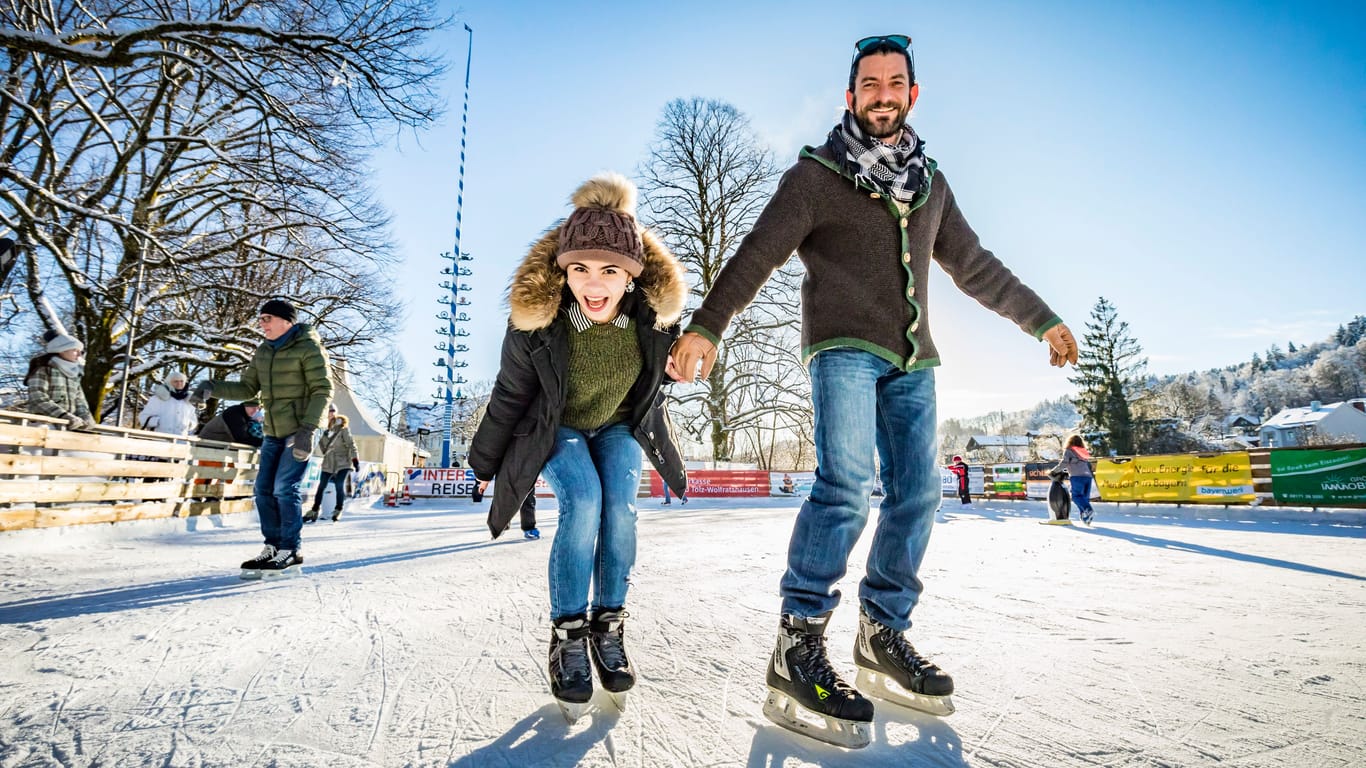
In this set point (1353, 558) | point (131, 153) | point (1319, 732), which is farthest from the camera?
point (131, 153)

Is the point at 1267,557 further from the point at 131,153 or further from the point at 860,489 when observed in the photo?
the point at 131,153

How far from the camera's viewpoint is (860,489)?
65.4 inches

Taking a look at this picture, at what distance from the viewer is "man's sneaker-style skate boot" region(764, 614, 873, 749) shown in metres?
1.40

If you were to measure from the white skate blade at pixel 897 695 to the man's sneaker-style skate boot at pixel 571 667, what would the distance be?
2.44ft

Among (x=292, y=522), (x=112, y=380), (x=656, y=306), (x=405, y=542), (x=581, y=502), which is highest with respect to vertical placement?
(x=112, y=380)

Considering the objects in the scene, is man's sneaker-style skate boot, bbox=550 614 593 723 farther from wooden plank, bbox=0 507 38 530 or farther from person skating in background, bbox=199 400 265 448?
person skating in background, bbox=199 400 265 448

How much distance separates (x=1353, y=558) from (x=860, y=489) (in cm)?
523

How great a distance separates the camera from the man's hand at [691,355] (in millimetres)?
1675

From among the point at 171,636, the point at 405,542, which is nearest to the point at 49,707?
the point at 171,636

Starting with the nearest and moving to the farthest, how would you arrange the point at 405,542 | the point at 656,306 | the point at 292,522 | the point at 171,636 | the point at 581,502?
the point at 581,502, the point at 656,306, the point at 171,636, the point at 292,522, the point at 405,542

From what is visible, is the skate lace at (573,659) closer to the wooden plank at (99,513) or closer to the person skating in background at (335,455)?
the wooden plank at (99,513)

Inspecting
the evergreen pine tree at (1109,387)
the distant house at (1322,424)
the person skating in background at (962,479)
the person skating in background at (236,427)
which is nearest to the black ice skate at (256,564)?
the person skating in background at (236,427)

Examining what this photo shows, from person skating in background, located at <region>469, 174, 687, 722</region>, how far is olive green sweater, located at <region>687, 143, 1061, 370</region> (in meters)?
0.29

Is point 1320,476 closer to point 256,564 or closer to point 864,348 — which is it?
point 864,348
